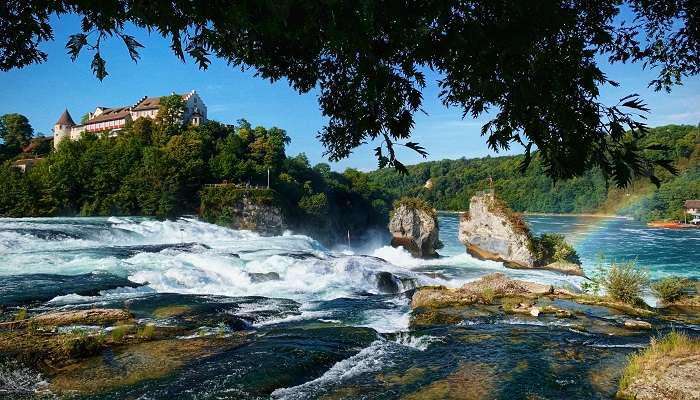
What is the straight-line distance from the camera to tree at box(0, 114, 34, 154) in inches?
3322

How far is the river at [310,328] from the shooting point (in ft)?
28.7

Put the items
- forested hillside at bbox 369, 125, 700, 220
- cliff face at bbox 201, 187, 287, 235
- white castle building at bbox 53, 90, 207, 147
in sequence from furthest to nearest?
forested hillside at bbox 369, 125, 700, 220, white castle building at bbox 53, 90, 207, 147, cliff face at bbox 201, 187, 287, 235

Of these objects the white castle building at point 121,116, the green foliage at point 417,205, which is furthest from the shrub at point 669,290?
the white castle building at point 121,116

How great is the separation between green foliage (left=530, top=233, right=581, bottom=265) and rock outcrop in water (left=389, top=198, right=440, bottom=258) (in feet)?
39.0

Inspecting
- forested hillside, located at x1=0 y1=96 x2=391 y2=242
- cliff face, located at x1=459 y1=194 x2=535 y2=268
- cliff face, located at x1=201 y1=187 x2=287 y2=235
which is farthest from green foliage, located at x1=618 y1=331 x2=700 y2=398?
forested hillside, located at x1=0 y1=96 x2=391 y2=242

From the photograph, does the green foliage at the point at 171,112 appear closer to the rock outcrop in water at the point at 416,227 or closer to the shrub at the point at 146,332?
the rock outcrop in water at the point at 416,227

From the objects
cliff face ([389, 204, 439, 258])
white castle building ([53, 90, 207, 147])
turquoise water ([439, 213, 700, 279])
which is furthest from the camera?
white castle building ([53, 90, 207, 147])

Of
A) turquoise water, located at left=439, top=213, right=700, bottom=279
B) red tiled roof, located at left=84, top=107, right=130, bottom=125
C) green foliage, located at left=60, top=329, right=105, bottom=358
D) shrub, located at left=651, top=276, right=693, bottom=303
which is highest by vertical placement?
red tiled roof, located at left=84, top=107, right=130, bottom=125

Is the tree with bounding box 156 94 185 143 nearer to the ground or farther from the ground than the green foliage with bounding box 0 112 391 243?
farther from the ground

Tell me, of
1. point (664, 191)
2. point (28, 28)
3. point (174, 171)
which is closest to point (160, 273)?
point (28, 28)

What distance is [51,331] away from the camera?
11039 mm

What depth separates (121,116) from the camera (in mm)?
85875

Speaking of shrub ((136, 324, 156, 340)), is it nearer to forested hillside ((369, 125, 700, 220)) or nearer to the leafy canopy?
the leafy canopy

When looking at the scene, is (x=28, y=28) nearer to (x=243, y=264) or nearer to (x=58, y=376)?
(x=58, y=376)
